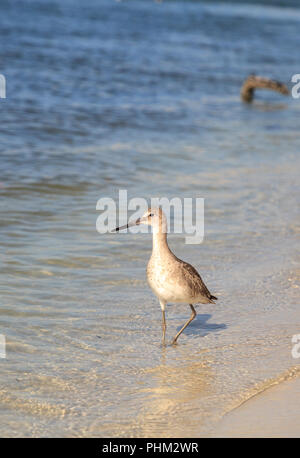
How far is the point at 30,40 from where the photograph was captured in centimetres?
2380

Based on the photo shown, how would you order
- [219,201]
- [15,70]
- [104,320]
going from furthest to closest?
[15,70] < [219,201] < [104,320]

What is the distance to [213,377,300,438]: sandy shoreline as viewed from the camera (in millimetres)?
4363

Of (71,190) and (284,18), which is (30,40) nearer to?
(71,190)

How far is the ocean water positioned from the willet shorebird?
1.23ft

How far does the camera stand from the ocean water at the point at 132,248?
4977 millimetres

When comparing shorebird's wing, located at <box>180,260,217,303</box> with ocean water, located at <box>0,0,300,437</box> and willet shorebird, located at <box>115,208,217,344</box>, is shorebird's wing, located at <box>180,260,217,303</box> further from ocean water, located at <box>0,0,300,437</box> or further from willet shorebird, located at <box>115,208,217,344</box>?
ocean water, located at <box>0,0,300,437</box>

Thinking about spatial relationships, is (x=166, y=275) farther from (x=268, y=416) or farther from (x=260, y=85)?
(x=260, y=85)

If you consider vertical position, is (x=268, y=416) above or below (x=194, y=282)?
below

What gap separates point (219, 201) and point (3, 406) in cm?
563

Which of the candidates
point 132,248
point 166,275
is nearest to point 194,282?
point 166,275

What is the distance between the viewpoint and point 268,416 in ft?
15.0

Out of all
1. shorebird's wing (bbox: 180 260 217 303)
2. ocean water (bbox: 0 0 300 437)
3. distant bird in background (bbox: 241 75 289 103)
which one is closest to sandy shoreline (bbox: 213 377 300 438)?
ocean water (bbox: 0 0 300 437)

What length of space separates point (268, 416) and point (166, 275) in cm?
150

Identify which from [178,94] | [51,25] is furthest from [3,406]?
Result: [51,25]
